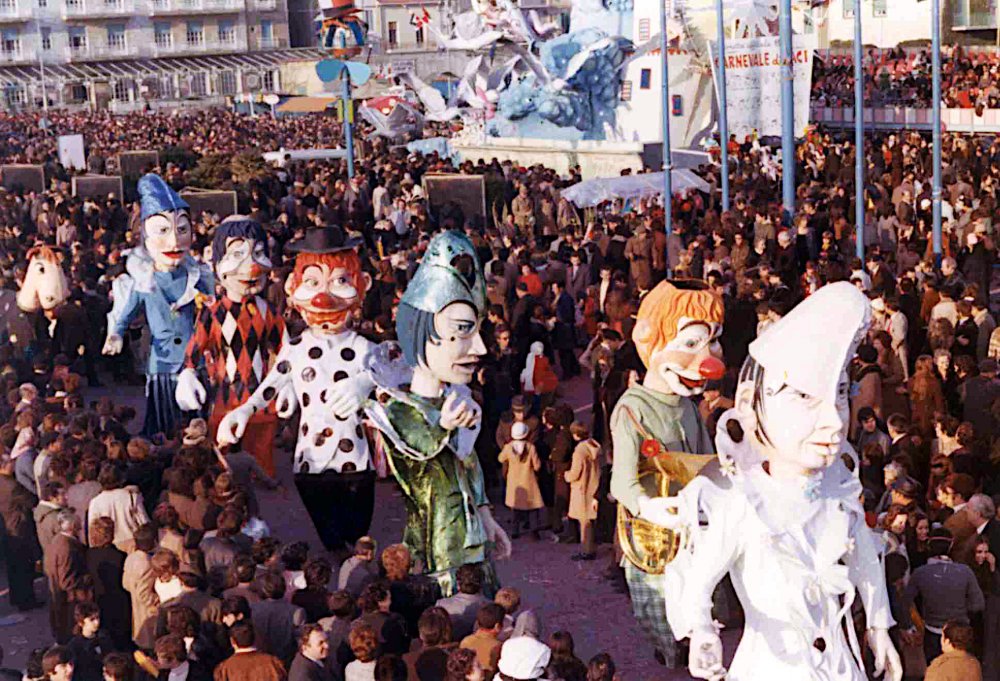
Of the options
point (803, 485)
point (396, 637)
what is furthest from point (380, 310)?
point (803, 485)

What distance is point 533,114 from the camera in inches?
1243

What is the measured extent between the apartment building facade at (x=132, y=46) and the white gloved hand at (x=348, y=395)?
41.2 metres

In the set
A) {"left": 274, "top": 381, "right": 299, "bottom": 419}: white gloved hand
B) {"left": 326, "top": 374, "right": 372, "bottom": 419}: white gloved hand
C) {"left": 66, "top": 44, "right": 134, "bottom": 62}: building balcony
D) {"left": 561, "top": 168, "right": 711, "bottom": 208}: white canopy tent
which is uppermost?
{"left": 66, "top": 44, "right": 134, "bottom": 62}: building balcony

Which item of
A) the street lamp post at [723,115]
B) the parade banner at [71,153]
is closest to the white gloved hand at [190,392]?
the street lamp post at [723,115]

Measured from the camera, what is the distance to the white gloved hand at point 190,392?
1022cm

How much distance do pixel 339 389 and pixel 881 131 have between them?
22779 mm

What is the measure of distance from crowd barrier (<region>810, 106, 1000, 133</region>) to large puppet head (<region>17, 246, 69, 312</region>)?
16.2 m

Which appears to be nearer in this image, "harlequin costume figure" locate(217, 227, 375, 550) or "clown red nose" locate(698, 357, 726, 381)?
"clown red nose" locate(698, 357, 726, 381)

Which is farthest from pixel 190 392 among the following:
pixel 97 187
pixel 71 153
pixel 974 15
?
pixel 974 15

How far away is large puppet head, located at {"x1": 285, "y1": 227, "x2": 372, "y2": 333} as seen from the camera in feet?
30.1

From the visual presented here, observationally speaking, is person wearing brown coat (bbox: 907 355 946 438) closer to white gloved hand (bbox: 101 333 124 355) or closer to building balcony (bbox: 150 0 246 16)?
white gloved hand (bbox: 101 333 124 355)

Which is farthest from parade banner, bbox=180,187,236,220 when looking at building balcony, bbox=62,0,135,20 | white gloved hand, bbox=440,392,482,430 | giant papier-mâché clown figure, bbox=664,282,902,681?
building balcony, bbox=62,0,135,20

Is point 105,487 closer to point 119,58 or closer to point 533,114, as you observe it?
point 533,114

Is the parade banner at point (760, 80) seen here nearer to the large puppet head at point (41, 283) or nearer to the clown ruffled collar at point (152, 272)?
the large puppet head at point (41, 283)
